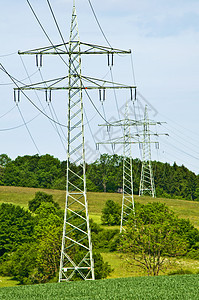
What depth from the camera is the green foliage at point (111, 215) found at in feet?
296

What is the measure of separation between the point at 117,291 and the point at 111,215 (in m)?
65.3

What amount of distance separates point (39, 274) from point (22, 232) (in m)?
20.2

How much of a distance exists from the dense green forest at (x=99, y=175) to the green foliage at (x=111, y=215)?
59727 mm

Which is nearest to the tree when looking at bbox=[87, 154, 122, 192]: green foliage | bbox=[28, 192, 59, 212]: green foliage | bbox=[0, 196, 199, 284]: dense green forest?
bbox=[0, 196, 199, 284]: dense green forest

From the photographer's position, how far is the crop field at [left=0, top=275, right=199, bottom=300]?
79.3ft

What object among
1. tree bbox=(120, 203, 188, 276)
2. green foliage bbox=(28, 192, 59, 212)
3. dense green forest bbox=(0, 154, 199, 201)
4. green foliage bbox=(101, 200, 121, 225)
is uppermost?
dense green forest bbox=(0, 154, 199, 201)

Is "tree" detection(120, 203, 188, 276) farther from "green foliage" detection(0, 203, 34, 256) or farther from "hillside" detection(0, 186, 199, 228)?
"hillside" detection(0, 186, 199, 228)

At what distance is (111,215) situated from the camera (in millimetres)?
91188

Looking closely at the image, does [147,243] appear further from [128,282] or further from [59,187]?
[59,187]

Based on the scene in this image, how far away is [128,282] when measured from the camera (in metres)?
30.3

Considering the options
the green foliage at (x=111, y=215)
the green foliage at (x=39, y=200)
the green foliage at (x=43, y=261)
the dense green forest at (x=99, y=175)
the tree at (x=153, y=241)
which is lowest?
the green foliage at (x=43, y=261)

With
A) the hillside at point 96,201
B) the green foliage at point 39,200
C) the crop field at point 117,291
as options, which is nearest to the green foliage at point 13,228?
the green foliage at point 39,200

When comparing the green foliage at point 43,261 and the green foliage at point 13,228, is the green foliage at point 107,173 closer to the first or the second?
the green foliage at point 13,228

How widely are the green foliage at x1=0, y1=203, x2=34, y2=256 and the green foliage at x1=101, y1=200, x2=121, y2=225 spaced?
19.9m
